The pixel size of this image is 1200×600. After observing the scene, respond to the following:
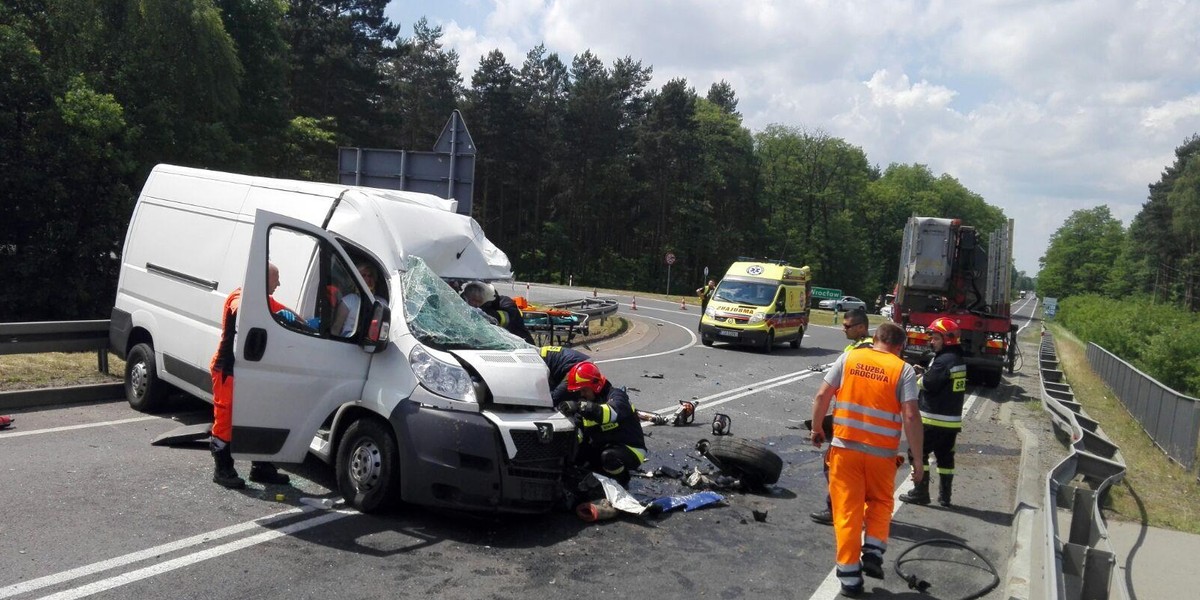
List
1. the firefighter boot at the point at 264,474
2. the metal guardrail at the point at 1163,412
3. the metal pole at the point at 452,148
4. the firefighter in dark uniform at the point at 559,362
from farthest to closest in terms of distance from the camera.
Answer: the metal pole at the point at 452,148 < the metal guardrail at the point at 1163,412 < the firefighter in dark uniform at the point at 559,362 < the firefighter boot at the point at 264,474

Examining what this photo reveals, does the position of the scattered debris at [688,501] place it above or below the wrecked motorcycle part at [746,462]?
below

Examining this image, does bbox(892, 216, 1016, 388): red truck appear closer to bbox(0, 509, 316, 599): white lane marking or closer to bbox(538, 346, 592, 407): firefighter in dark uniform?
bbox(538, 346, 592, 407): firefighter in dark uniform

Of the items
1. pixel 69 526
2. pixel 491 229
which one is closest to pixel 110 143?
pixel 69 526

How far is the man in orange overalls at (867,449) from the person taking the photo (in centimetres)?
551

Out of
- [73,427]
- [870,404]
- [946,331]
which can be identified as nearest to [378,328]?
[870,404]

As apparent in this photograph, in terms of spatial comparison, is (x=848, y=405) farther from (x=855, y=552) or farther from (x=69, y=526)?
(x=69, y=526)

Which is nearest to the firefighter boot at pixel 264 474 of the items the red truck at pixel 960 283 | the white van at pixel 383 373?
the white van at pixel 383 373

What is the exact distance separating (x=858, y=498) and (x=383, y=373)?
331cm

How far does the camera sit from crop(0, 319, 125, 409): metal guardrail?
9.40 metres

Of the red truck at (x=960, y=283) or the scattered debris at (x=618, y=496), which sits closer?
the scattered debris at (x=618, y=496)

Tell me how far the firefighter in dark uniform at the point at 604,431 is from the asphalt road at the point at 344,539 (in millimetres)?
330

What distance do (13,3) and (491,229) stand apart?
46.3 meters

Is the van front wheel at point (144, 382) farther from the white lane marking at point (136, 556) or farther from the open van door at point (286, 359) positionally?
the white lane marking at point (136, 556)

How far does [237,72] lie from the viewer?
68.9 ft
